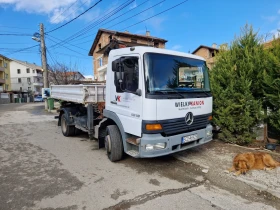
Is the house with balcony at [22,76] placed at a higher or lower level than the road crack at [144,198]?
higher

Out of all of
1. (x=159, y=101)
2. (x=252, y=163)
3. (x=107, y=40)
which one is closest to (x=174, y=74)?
(x=159, y=101)

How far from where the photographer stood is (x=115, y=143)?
192 inches

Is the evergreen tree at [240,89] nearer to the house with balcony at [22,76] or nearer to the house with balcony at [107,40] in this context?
the house with balcony at [107,40]

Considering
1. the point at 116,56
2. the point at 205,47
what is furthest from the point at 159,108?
the point at 205,47

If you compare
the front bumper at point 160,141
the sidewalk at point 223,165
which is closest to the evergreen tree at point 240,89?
the sidewalk at point 223,165

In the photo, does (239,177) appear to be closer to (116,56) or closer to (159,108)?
(159,108)

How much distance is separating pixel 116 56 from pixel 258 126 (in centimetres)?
449

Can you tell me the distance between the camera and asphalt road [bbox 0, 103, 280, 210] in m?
3.30

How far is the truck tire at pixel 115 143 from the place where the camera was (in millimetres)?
4891

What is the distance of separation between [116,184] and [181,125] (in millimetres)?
1748

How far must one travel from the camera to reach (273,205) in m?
3.24

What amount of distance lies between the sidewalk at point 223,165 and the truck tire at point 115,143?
1506 mm

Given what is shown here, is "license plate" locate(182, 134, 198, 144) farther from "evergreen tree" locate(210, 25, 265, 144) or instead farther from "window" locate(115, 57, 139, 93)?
"evergreen tree" locate(210, 25, 265, 144)

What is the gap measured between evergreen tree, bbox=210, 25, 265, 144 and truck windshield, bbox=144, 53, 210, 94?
4.06ft
